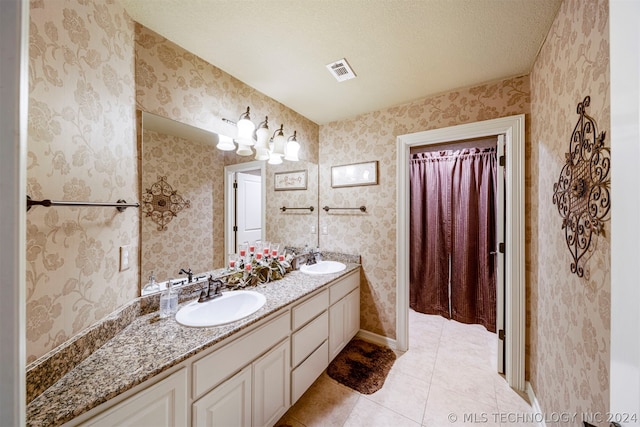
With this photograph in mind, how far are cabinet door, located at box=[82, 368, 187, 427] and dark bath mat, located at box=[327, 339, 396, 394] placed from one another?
1.26 metres

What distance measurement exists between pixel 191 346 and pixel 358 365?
154 cm

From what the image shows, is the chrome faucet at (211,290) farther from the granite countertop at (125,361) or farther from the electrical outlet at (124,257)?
the electrical outlet at (124,257)

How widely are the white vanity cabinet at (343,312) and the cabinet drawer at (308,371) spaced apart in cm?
11

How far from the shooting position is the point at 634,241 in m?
0.45

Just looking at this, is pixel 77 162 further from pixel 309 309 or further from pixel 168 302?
pixel 309 309

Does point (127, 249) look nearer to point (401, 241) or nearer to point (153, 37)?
point (153, 37)

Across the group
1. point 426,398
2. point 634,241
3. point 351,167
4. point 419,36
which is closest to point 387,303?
point 426,398

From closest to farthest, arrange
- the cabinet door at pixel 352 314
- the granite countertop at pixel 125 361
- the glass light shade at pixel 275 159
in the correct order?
the granite countertop at pixel 125 361
the glass light shade at pixel 275 159
the cabinet door at pixel 352 314

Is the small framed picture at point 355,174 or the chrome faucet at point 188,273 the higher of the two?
the small framed picture at point 355,174

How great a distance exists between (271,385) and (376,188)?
1807 millimetres

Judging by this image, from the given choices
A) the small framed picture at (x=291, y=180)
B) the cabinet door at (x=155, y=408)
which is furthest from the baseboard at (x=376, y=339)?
the cabinet door at (x=155, y=408)

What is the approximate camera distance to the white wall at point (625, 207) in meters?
0.44

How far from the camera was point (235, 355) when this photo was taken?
112cm
